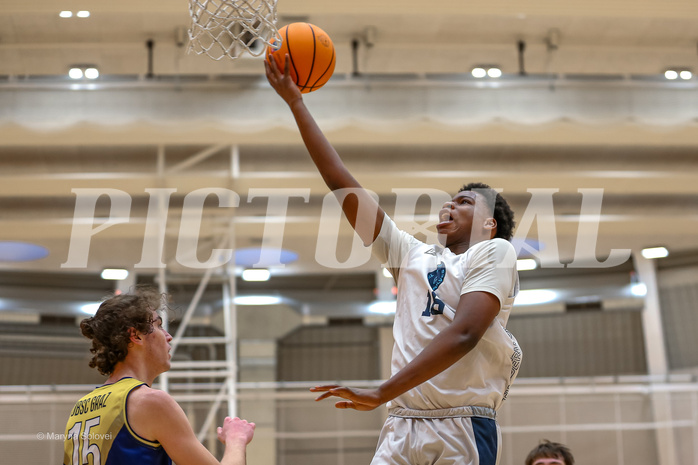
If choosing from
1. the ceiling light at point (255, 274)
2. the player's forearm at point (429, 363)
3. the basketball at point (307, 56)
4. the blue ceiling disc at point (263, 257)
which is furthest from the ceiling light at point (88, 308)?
the player's forearm at point (429, 363)

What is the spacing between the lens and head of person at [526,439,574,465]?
5305 mm

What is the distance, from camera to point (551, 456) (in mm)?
5348

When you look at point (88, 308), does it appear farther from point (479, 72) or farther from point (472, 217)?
point (472, 217)

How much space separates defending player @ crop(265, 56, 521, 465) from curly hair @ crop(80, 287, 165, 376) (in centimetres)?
94

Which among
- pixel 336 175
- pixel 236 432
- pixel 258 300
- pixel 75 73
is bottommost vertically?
pixel 236 432

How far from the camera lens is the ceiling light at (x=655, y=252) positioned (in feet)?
48.4

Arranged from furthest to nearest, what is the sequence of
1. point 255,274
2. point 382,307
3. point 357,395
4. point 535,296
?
point 382,307 → point 535,296 → point 255,274 → point 357,395

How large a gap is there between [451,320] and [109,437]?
1.44 meters

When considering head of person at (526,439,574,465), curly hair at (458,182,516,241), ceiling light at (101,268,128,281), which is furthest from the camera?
ceiling light at (101,268,128,281)

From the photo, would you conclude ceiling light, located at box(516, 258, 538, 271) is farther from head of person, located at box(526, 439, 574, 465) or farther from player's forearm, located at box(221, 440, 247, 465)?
player's forearm, located at box(221, 440, 247, 465)

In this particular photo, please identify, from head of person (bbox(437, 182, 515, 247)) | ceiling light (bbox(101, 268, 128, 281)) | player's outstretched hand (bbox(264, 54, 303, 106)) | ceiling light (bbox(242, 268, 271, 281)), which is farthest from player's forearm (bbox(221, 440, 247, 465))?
ceiling light (bbox(242, 268, 271, 281))

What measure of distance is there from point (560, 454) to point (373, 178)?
579 cm

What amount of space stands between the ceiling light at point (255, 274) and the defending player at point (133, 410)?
1279cm

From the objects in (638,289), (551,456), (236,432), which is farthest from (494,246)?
(638,289)
